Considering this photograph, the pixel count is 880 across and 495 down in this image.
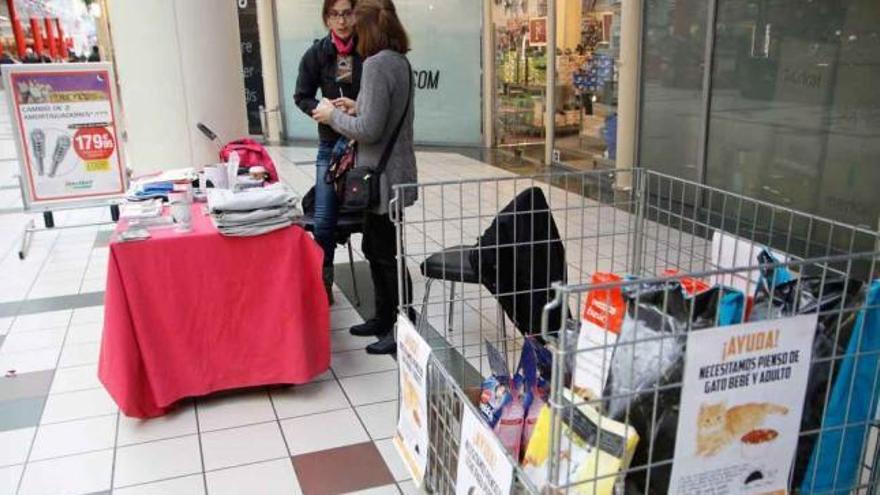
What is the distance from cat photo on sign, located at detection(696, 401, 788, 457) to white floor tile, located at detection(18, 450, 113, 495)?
6.32ft

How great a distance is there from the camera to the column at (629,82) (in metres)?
6.18

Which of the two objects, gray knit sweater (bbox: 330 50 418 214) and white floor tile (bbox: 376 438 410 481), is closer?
white floor tile (bbox: 376 438 410 481)

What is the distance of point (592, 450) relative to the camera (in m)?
1.19

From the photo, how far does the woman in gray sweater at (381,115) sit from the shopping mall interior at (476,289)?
4cm

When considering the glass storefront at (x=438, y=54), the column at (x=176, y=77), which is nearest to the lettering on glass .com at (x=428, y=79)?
the glass storefront at (x=438, y=54)

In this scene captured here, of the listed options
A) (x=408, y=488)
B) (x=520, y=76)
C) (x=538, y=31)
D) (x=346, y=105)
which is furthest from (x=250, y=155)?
(x=520, y=76)

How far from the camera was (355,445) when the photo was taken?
2.52m

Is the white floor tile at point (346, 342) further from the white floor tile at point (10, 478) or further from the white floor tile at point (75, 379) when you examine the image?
the white floor tile at point (10, 478)

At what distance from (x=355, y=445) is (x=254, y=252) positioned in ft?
2.59

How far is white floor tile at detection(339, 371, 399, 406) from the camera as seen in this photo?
2834mm

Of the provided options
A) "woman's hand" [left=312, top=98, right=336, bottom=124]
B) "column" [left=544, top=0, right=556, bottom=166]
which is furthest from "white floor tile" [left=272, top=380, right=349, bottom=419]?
"column" [left=544, top=0, right=556, bottom=166]

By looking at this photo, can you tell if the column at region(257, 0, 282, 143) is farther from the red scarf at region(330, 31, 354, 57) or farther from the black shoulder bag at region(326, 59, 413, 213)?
the black shoulder bag at region(326, 59, 413, 213)

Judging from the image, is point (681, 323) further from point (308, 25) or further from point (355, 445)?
point (308, 25)

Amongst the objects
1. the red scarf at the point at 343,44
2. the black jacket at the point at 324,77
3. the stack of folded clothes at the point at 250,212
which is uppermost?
the red scarf at the point at 343,44
